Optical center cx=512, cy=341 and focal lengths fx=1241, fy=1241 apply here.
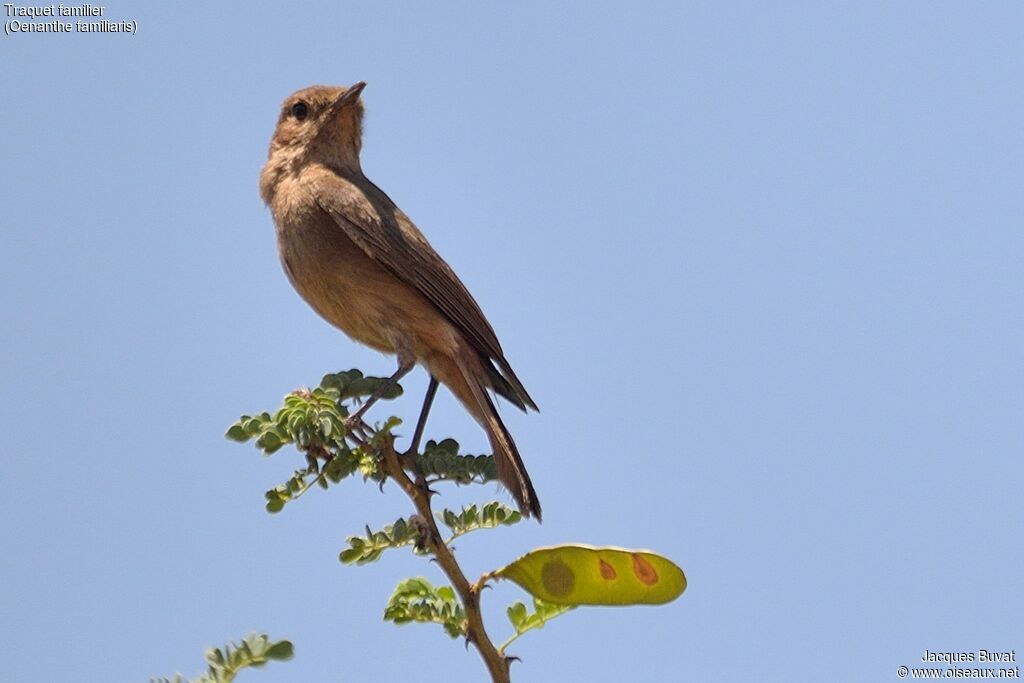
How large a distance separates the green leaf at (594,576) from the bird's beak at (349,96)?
163 inches

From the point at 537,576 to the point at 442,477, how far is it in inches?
34.5

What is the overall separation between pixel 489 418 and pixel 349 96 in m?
2.41

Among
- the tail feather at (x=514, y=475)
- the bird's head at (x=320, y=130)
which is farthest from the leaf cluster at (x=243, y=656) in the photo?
the bird's head at (x=320, y=130)

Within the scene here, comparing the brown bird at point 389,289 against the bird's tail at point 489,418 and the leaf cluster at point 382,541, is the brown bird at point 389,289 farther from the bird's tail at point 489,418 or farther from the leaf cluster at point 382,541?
the leaf cluster at point 382,541

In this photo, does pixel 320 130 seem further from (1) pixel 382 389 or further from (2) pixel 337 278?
(1) pixel 382 389

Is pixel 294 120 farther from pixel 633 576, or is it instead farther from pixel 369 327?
pixel 633 576

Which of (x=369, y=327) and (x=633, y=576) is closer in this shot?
(x=633, y=576)

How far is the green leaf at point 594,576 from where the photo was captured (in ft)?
10.7

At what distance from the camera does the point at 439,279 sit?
592 centimetres

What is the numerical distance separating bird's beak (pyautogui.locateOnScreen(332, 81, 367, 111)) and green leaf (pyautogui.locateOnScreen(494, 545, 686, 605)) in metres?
4.13

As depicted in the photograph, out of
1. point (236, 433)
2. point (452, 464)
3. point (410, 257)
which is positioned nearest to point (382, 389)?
Answer: point (452, 464)

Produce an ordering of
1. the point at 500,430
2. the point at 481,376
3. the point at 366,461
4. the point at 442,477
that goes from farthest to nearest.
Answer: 1. the point at 481,376
2. the point at 500,430
3. the point at 442,477
4. the point at 366,461

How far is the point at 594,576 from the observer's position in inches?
132

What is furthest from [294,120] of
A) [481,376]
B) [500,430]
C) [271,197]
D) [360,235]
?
[500,430]
